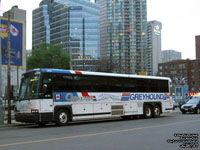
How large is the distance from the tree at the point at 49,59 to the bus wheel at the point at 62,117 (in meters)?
56.4

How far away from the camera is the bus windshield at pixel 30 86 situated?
1759 cm

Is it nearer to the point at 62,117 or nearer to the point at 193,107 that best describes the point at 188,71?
the point at 193,107

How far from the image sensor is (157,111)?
81.3 ft

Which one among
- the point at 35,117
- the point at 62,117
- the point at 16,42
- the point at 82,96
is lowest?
the point at 62,117

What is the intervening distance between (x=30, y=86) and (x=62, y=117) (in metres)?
2.62

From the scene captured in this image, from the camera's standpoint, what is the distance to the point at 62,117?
60.1ft

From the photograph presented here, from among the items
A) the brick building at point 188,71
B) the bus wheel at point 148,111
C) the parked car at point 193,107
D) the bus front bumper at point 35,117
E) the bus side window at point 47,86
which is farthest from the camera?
the brick building at point 188,71

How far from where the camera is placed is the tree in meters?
75.1

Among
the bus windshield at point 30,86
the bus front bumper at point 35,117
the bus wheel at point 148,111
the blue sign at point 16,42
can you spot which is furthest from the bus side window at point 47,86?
the blue sign at point 16,42

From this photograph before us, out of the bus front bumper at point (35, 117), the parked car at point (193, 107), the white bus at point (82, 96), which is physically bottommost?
the parked car at point (193, 107)

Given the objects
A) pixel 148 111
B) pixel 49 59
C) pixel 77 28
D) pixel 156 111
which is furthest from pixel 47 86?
pixel 77 28

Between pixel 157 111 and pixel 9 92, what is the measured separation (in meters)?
11.7

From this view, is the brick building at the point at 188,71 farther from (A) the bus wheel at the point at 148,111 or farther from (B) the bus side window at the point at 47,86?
(B) the bus side window at the point at 47,86

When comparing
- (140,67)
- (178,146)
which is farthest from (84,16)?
(178,146)
